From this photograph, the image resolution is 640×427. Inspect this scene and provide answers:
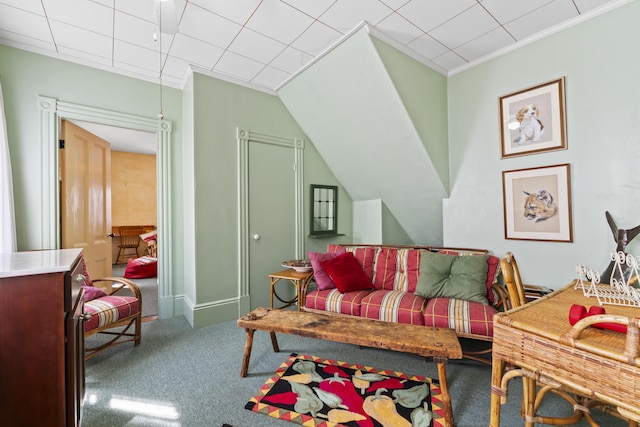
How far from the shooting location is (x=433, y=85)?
3260 millimetres

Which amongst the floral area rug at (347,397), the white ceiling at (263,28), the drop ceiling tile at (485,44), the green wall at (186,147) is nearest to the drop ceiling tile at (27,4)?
the white ceiling at (263,28)

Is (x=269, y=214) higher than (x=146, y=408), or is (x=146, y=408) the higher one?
(x=269, y=214)

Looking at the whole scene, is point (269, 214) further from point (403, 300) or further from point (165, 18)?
point (165, 18)

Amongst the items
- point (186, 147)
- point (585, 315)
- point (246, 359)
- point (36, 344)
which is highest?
point (186, 147)

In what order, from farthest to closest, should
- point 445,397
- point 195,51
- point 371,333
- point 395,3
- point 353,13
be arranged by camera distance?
point 195,51
point 353,13
point 395,3
point 371,333
point 445,397

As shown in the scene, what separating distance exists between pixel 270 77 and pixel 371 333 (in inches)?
120

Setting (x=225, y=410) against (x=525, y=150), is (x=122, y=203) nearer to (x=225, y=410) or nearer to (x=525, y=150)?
(x=225, y=410)

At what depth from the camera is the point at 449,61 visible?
3186 millimetres

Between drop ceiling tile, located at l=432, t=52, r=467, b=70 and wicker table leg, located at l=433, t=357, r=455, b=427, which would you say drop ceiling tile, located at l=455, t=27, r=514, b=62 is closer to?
drop ceiling tile, located at l=432, t=52, r=467, b=70

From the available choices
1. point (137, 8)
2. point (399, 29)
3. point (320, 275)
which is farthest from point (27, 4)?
point (320, 275)

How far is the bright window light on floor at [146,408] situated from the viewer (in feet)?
5.77

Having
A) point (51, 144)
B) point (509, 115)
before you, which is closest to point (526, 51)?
point (509, 115)

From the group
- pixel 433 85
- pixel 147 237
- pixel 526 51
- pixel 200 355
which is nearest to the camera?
pixel 200 355

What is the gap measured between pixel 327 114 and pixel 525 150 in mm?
2161
